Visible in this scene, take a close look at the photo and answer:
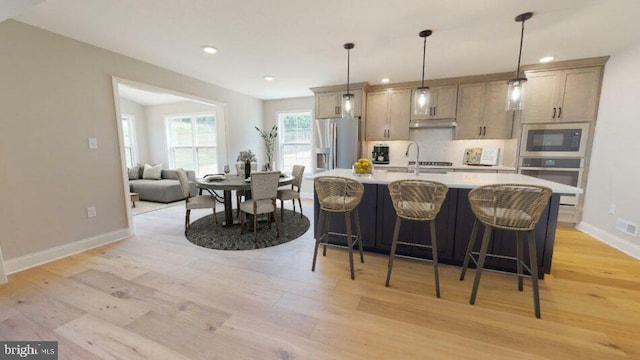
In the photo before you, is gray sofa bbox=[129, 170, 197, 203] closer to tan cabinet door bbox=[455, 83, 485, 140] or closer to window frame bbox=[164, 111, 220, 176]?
window frame bbox=[164, 111, 220, 176]

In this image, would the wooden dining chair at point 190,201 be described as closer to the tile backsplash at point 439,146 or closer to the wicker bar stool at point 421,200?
the wicker bar stool at point 421,200

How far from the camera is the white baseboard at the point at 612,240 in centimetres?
278

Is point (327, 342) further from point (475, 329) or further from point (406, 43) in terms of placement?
point (406, 43)

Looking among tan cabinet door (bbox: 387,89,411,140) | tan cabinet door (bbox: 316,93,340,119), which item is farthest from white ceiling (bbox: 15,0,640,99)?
tan cabinet door (bbox: 316,93,340,119)

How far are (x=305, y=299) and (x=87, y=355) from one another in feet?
4.55

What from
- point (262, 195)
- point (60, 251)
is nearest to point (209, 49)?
point (262, 195)

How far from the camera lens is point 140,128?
22.6 feet

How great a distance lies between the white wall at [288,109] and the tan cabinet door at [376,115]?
143 cm

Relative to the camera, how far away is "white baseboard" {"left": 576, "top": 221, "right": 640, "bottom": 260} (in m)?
2.78

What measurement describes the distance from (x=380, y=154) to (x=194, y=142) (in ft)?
16.1

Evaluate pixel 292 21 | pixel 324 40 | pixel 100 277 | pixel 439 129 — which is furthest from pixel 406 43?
pixel 100 277

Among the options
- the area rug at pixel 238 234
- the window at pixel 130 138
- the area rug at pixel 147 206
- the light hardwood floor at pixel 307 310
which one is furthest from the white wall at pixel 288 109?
the window at pixel 130 138

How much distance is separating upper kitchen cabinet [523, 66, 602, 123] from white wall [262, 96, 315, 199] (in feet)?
12.9

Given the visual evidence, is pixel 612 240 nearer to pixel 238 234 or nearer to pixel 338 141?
pixel 338 141
